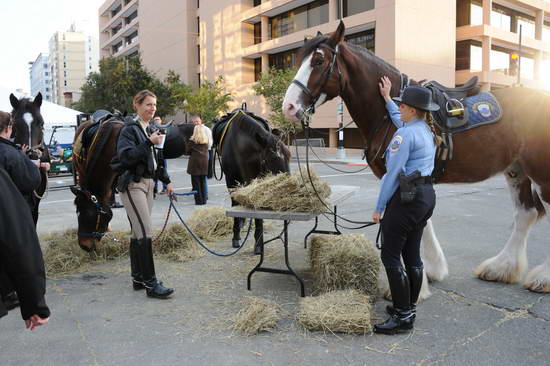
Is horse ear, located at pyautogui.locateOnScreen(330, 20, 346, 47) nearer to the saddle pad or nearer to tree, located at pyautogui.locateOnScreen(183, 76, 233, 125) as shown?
the saddle pad

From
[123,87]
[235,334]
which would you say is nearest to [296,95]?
[235,334]

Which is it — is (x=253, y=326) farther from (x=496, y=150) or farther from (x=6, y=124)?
(x=496, y=150)

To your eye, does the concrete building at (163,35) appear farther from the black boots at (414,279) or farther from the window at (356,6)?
the black boots at (414,279)

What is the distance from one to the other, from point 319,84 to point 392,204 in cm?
140

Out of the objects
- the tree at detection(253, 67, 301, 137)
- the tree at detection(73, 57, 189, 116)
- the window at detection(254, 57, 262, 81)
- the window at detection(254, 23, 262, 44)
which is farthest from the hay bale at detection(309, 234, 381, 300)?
the tree at detection(73, 57, 189, 116)

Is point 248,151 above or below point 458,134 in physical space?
below

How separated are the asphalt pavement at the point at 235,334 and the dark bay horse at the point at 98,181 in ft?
1.99

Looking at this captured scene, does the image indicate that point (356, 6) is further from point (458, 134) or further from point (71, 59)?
point (71, 59)

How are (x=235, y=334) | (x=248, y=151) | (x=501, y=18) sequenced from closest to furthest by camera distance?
(x=235, y=334) → (x=248, y=151) → (x=501, y=18)

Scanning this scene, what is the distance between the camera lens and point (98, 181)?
5.16 m

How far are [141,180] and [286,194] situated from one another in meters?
1.52

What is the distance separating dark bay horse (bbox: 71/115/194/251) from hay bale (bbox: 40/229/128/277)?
50cm

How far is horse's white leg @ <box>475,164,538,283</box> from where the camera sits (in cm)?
458

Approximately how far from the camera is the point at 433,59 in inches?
1169
